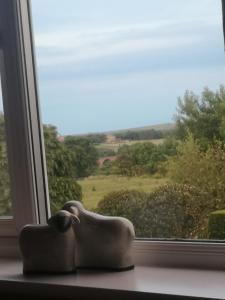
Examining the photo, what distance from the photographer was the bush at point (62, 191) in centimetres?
177

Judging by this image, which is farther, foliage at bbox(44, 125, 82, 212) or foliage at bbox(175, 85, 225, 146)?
foliage at bbox(44, 125, 82, 212)

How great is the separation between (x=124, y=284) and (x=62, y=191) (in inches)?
17.3

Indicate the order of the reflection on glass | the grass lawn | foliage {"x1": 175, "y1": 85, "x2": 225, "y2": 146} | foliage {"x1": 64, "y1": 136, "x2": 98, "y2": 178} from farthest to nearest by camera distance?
the reflection on glass
foliage {"x1": 64, "y1": 136, "x2": 98, "y2": 178}
the grass lawn
foliage {"x1": 175, "y1": 85, "x2": 225, "y2": 146}

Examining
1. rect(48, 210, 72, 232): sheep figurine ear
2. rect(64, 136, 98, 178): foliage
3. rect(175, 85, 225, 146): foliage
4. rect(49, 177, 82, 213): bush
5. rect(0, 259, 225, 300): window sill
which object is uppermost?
rect(175, 85, 225, 146): foliage

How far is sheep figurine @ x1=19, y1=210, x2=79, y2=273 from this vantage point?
1572 mm

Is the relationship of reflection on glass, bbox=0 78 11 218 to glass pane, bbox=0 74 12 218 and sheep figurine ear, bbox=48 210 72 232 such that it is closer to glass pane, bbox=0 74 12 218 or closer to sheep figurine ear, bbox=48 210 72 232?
glass pane, bbox=0 74 12 218

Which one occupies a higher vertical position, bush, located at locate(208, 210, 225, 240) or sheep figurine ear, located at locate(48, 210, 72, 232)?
sheep figurine ear, located at locate(48, 210, 72, 232)

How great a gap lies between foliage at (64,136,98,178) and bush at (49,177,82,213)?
36 mm

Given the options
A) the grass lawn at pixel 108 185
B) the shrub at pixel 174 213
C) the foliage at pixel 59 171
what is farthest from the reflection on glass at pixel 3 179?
the shrub at pixel 174 213

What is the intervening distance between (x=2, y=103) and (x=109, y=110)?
1.17ft

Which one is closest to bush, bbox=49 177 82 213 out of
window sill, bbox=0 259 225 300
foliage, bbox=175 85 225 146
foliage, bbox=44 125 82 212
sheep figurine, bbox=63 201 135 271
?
foliage, bbox=44 125 82 212

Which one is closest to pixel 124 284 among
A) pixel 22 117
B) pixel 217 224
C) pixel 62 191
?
pixel 217 224

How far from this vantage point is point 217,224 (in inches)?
60.2

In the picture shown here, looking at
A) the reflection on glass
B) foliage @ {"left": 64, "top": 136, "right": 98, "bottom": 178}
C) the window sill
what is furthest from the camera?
the reflection on glass
